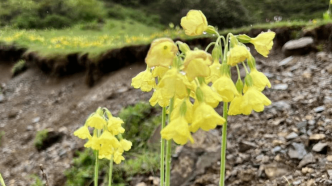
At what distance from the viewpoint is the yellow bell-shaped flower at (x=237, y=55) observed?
0.92 meters

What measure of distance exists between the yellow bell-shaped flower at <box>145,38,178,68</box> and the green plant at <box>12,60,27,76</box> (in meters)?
7.85

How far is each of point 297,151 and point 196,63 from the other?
7.56 feet

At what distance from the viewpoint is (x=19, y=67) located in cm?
790

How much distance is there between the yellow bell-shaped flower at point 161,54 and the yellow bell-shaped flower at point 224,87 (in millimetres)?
168

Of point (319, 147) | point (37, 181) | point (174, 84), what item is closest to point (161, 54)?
point (174, 84)

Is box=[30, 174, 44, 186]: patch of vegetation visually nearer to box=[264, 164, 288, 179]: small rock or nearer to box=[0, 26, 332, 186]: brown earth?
box=[0, 26, 332, 186]: brown earth

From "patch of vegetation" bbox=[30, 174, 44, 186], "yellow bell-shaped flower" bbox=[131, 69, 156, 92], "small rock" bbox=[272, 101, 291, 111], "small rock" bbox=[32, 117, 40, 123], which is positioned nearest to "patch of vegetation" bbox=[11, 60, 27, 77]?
"small rock" bbox=[32, 117, 40, 123]

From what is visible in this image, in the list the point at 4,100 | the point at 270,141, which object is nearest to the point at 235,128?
the point at 270,141

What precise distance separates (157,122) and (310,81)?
1.89m

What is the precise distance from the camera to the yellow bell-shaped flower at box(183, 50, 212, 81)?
81 centimetres

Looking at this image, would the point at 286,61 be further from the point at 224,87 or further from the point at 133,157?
the point at 224,87

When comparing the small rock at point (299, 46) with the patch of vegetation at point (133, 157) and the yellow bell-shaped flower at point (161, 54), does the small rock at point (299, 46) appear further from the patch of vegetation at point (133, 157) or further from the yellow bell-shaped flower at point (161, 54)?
the yellow bell-shaped flower at point (161, 54)

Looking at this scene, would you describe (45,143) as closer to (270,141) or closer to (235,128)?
(235,128)

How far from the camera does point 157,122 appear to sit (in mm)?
3846
